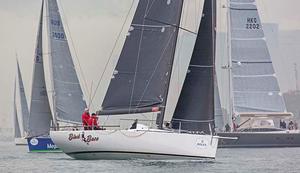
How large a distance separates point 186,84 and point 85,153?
5.43m

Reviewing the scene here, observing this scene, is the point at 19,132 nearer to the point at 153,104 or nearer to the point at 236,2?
the point at 236,2

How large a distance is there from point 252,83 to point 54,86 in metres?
14.1

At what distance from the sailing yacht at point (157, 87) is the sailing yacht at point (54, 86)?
17439 mm

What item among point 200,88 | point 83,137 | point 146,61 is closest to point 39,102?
point 146,61

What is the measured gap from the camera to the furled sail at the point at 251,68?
62.8 metres

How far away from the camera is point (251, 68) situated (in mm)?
62875

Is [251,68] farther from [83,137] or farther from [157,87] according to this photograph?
[83,137]

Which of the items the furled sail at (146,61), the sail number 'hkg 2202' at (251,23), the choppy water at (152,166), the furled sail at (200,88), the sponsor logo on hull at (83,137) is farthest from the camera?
the sail number 'hkg 2202' at (251,23)

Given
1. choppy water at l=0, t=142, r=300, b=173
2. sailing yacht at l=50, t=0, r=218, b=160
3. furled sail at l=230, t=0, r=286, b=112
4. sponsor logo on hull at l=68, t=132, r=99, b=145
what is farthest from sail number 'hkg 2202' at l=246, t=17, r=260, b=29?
sponsor logo on hull at l=68, t=132, r=99, b=145

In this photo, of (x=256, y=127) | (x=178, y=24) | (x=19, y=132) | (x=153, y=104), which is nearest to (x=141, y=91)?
(x=153, y=104)

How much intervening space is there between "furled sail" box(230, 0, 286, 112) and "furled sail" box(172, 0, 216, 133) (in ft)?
75.4

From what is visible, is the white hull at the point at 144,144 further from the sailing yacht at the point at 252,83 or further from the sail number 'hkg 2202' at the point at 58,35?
the sailing yacht at the point at 252,83

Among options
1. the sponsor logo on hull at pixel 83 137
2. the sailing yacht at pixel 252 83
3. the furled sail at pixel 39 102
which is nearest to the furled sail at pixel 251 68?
the sailing yacht at pixel 252 83

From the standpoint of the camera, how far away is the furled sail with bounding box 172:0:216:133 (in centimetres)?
3956
